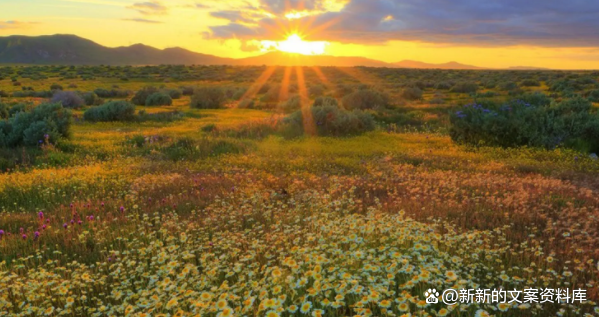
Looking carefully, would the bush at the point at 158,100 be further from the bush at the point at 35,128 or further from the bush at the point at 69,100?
the bush at the point at 35,128

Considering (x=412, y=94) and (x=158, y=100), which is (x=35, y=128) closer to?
(x=158, y=100)

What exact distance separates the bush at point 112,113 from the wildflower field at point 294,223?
18.0 feet

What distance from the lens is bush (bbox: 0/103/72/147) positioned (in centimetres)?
1394

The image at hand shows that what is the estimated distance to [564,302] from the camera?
13.1ft

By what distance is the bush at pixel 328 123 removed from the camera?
55.9 ft

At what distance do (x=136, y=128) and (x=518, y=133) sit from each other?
15.9 m

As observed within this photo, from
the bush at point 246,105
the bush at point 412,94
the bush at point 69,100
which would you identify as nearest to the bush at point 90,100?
the bush at point 69,100

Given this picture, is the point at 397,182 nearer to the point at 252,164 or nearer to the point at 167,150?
the point at 252,164

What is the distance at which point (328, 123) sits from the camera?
56.9ft

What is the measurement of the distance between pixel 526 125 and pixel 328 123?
724 cm

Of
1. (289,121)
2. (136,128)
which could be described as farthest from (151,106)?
(289,121)

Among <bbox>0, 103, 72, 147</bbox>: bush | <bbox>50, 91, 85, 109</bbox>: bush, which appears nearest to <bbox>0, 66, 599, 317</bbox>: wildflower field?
<bbox>0, 103, 72, 147</bbox>: bush

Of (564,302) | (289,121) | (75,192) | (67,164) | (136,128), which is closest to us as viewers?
(564,302)

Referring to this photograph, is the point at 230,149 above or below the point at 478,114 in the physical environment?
below
